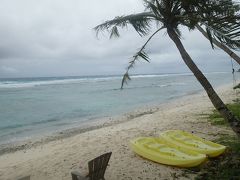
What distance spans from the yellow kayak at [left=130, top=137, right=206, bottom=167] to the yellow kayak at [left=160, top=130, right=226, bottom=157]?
0.72 ft

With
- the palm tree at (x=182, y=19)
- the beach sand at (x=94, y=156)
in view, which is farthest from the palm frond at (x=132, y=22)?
the beach sand at (x=94, y=156)

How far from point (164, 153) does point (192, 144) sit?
103 centimetres

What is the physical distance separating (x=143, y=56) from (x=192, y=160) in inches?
111

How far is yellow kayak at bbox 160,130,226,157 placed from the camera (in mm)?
7676

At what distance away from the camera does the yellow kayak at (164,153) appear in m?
7.12

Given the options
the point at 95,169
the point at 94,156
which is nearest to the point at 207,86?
the point at 95,169

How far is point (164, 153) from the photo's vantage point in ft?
25.2

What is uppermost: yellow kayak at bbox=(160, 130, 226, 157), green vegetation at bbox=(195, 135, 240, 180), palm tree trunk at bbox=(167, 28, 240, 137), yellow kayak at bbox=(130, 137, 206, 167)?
palm tree trunk at bbox=(167, 28, 240, 137)

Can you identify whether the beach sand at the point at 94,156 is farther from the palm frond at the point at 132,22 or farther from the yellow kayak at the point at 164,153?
the palm frond at the point at 132,22

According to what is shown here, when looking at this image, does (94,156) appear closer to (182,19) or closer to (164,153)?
(164,153)

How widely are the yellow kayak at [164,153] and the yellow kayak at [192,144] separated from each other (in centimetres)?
22

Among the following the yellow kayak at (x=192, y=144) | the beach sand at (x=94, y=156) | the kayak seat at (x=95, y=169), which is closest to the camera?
the kayak seat at (x=95, y=169)

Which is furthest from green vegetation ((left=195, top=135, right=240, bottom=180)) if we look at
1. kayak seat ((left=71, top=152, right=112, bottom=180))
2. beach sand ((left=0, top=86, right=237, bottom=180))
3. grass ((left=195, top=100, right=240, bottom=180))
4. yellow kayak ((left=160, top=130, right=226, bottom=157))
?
kayak seat ((left=71, top=152, right=112, bottom=180))

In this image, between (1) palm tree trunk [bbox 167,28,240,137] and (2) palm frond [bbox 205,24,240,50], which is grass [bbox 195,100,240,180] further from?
(2) palm frond [bbox 205,24,240,50]
